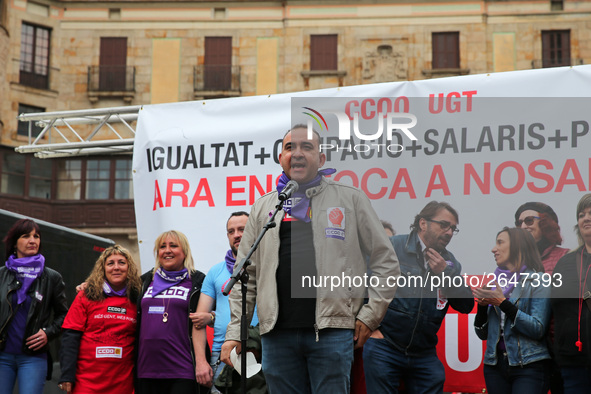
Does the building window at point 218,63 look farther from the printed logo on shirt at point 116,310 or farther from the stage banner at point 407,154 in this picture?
the printed logo on shirt at point 116,310

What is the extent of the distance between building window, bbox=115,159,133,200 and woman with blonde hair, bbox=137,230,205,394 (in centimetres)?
2084

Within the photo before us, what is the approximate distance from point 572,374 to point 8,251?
408 cm

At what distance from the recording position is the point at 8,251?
581 centimetres

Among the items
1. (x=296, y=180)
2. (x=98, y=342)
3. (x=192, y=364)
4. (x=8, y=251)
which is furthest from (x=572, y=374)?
(x=8, y=251)

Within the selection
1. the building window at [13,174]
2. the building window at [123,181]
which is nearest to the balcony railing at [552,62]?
the building window at [123,181]

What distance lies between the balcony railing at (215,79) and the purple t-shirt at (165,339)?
2112cm

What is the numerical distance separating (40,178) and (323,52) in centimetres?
1052

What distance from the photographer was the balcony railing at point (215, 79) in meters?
26.1

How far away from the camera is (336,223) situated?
4141mm

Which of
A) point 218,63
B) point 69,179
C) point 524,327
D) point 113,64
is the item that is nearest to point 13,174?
point 69,179

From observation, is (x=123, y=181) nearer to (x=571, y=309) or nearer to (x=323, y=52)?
(x=323, y=52)

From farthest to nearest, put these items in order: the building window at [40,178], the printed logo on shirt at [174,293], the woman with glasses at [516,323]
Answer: the building window at [40,178]
the printed logo on shirt at [174,293]
the woman with glasses at [516,323]

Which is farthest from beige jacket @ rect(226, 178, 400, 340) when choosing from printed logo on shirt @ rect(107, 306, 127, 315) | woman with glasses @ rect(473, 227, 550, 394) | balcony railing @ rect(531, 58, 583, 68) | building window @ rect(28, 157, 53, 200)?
building window @ rect(28, 157, 53, 200)

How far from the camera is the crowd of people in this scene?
404cm
